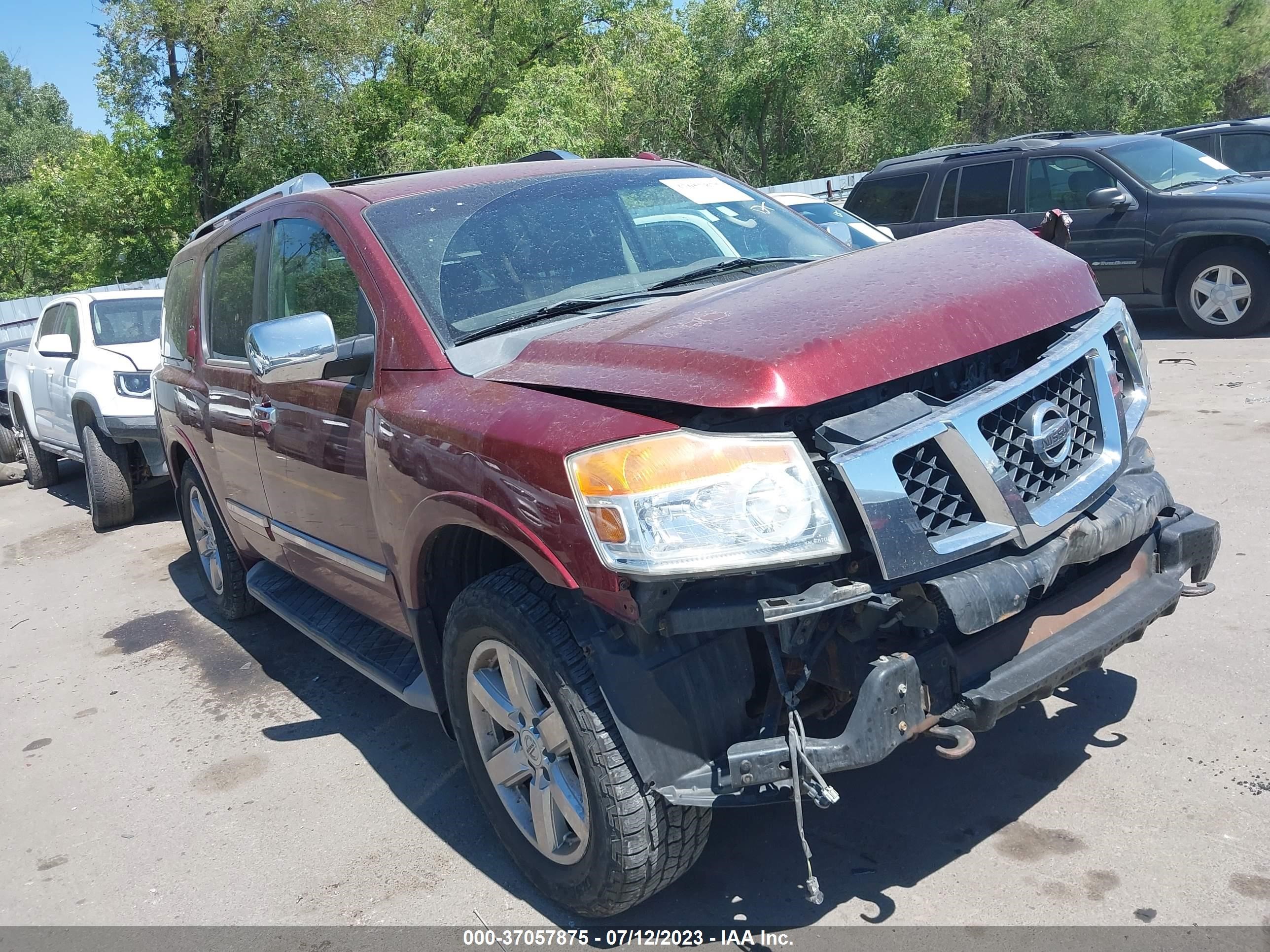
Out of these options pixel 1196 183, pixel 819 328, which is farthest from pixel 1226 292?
pixel 819 328

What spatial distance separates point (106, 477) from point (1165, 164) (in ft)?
31.7

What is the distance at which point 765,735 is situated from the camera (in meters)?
2.50

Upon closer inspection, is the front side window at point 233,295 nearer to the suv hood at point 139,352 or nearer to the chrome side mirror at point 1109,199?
the suv hood at point 139,352

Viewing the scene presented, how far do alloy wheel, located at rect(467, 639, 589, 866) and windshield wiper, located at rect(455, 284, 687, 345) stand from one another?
3.05ft

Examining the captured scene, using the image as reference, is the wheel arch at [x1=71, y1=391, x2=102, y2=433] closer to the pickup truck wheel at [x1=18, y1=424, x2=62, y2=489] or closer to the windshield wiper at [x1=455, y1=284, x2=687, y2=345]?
the pickup truck wheel at [x1=18, y1=424, x2=62, y2=489]

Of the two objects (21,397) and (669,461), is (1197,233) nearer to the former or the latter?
(669,461)

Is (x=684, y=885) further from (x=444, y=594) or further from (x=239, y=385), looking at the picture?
(x=239, y=385)

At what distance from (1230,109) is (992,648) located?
147 ft

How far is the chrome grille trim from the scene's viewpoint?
2316 mm

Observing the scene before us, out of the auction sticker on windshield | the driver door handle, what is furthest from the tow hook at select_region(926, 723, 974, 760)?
the driver door handle

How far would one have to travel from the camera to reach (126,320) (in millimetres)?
9266

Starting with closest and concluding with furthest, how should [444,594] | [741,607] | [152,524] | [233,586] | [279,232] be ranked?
[741,607], [444,594], [279,232], [233,586], [152,524]

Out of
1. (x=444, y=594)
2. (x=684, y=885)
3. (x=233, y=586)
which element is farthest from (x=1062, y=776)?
(x=233, y=586)

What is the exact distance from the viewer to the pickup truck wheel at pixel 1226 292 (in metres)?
9.35
